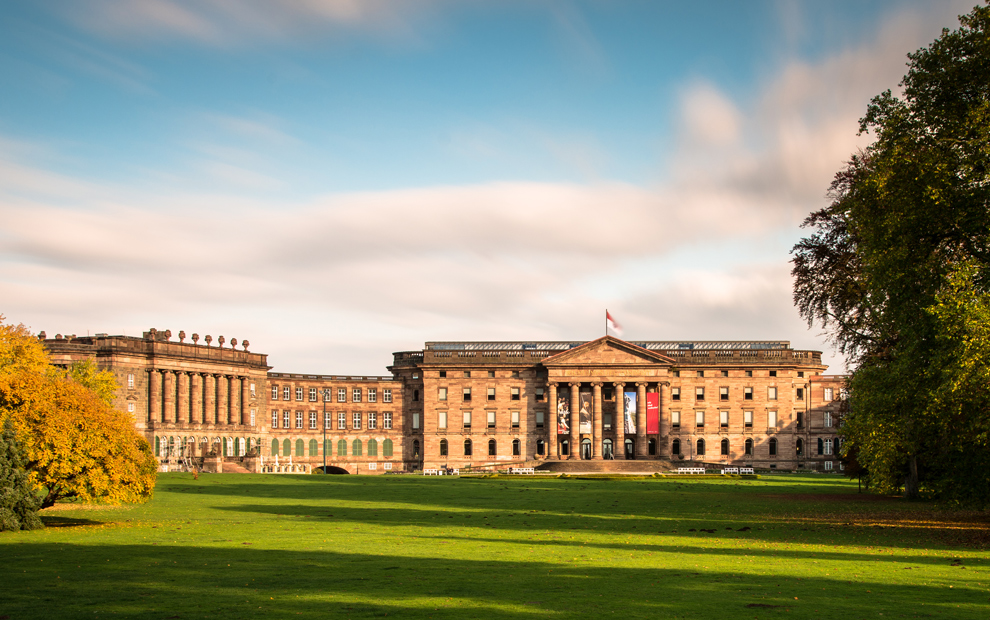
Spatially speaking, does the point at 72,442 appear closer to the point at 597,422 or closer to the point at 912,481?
the point at 912,481

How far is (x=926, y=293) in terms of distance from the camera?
1056 inches

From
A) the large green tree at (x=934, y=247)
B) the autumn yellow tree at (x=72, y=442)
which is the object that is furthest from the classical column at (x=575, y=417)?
the autumn yellow tree at (x=72, y=442)

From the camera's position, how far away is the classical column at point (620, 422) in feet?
346

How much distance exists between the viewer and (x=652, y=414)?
104m

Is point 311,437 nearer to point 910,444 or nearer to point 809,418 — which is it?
point 809,418

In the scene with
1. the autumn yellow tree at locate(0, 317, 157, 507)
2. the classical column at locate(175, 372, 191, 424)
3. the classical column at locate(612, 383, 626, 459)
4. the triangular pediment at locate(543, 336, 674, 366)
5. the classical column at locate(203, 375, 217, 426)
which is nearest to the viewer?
the autumn yellow tree at locate(0, 317, 157, 507)

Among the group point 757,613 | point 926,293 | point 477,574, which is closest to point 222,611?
point 477,574

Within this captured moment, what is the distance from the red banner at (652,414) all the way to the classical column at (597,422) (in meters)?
6.24

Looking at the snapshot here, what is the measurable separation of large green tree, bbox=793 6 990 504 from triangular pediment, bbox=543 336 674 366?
7732 cm

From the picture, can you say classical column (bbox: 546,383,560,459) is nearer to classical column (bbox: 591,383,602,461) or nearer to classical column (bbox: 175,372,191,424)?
classical column (bbox: 591,383,602,461)

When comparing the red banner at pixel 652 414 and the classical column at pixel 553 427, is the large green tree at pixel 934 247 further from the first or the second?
the classical column at pixel 553 427

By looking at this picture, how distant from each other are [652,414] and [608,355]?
894 cm

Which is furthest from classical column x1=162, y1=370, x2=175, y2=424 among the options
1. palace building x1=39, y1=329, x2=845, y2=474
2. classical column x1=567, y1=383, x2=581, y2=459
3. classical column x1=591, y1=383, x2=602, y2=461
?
classical column x1=591, y1=383, x2=602, y2=461

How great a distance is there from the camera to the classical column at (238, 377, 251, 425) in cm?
10162
